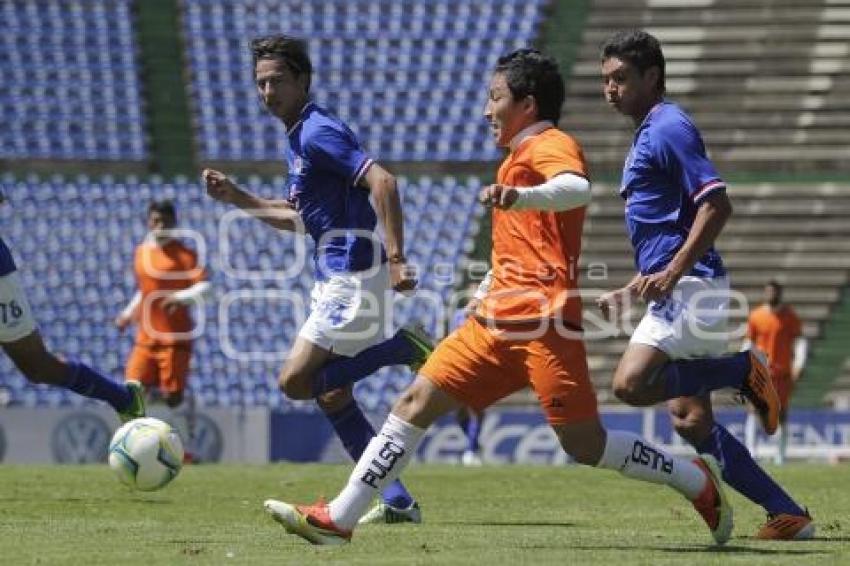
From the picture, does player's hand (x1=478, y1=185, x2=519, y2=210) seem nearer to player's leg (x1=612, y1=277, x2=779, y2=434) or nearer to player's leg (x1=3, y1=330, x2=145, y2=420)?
player's leg (x1=612, y1=277, x2=779, y2=434)

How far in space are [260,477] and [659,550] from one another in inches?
282

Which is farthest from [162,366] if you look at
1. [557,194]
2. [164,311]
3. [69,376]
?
[557,194]

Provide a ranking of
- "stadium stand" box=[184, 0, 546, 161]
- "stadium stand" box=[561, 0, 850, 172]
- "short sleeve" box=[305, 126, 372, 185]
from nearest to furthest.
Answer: "short sleeve" box=[305, 126, 372, 185]
"stadium stand" box=[561, 0, 850, 172]
"stadium stand" box=[184, 0, 546, 161]

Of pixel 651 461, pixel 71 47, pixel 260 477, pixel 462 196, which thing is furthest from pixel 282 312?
pixel 651 461

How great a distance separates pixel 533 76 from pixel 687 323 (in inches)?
55.9

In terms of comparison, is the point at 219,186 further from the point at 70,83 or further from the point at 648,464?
the point at 70,83

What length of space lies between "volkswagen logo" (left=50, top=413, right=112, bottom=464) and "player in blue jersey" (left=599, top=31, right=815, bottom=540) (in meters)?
12.1

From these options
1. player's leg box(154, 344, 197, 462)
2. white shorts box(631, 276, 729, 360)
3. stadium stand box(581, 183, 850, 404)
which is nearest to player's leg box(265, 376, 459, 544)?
white shorts box(631, 276, 729, 360)

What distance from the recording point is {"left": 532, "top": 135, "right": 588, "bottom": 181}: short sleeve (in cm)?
744

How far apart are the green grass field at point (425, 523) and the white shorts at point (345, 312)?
1.05m

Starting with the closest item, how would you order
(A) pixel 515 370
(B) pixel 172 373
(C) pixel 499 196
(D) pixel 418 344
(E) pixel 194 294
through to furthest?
(C) pixel 499 196
(A) pixel 515 370
(D) pixel 418 344
(E) pixel 194 294
(B) pixel 172 373

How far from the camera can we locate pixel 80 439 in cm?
1983

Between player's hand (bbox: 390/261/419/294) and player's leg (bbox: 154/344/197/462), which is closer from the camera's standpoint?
player's hand (bbox: 390/261/419/294)

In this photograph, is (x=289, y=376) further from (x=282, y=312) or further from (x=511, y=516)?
(x=282, y=312)
